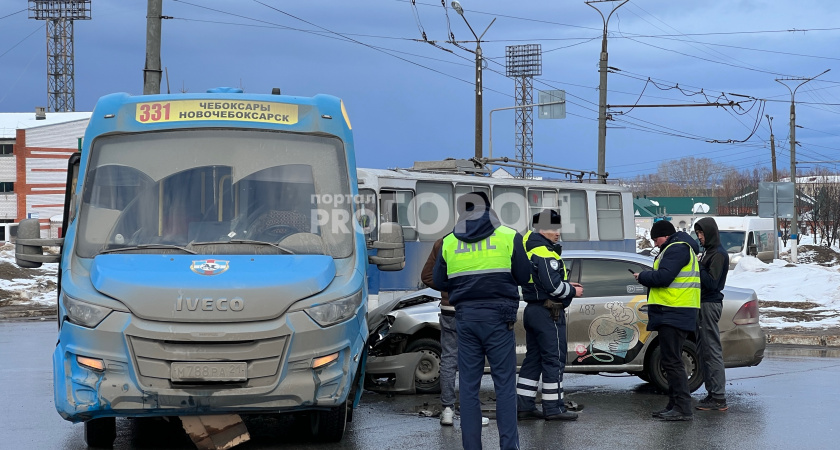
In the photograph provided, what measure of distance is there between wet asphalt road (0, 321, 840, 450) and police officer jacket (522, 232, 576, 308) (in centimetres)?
114

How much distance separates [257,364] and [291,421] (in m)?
2.34

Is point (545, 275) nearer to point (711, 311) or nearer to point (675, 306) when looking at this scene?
point (675, 306)

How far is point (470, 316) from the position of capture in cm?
721

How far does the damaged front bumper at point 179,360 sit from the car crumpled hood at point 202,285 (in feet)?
A: 0.28

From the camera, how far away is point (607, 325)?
1071 cm

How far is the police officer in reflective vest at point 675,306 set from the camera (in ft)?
30.5

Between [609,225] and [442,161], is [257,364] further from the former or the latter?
[609,225]

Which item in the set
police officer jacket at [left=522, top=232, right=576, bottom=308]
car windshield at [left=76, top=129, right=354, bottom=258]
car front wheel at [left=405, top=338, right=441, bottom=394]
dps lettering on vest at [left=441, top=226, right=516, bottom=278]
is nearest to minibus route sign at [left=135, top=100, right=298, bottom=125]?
car windshield at [left=76, top=129, right=354, bottom=258]

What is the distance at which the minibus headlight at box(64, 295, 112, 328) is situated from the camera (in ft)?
22.3

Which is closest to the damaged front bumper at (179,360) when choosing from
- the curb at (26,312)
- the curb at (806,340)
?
the curb at (806,340)

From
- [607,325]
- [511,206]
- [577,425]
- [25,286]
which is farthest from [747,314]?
[25,286]

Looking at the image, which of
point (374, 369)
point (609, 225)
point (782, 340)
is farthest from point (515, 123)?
point (374, 369)

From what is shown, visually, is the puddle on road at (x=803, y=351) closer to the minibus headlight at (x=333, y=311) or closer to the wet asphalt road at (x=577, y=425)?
the wet asphalt road at (x=577, y=425)

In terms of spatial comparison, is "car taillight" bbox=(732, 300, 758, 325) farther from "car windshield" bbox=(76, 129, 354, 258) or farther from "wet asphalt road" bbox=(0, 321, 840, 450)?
"car windshield" bbox=(76, 129, 354, 258)
